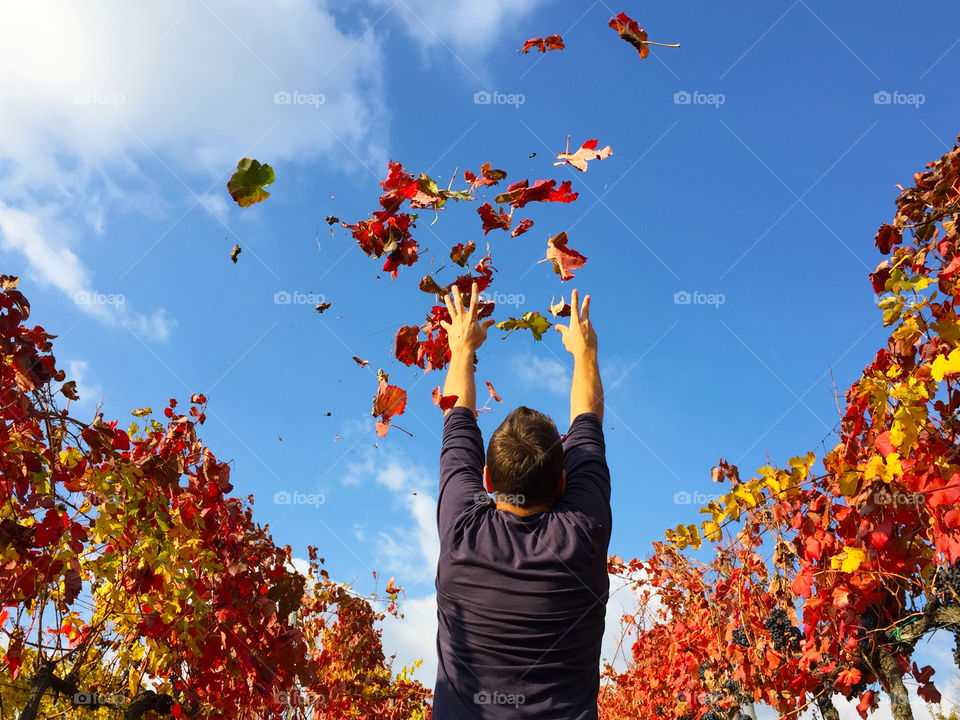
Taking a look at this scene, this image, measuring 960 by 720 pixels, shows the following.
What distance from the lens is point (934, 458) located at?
3199mm

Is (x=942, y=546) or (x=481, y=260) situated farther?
(x=942, y=546)

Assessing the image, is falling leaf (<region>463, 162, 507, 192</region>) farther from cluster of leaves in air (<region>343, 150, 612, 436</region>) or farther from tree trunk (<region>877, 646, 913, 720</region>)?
tree trunk (<region>877, 646, 913, 720</region>)

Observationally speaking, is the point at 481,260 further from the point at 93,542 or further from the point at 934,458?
the point at 93,542

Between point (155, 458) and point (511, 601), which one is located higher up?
point (155, 458)

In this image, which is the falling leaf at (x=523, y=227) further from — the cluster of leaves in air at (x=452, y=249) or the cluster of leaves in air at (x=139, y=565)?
the cluster of leaves in air at (x=139, y=565)

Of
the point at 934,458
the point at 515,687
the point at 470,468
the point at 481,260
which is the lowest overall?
the point at 515,687

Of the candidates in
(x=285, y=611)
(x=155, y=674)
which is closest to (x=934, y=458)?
(x=285, y=611)

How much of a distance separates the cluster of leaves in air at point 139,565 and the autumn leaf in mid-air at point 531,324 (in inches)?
87.1

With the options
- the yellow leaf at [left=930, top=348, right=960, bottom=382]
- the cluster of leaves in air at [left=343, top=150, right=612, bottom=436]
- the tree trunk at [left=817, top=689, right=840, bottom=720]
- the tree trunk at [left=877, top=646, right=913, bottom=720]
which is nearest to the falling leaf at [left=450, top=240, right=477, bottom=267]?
the cluster of leaves in air at [left=343, top=150, right=612, bottom=436]

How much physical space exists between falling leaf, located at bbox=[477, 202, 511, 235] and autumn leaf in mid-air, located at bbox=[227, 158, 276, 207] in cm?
98

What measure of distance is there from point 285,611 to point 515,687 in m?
3.73

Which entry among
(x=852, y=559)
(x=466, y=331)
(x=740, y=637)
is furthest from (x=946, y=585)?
(x=466, y=331)

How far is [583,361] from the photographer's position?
6.97 ft
